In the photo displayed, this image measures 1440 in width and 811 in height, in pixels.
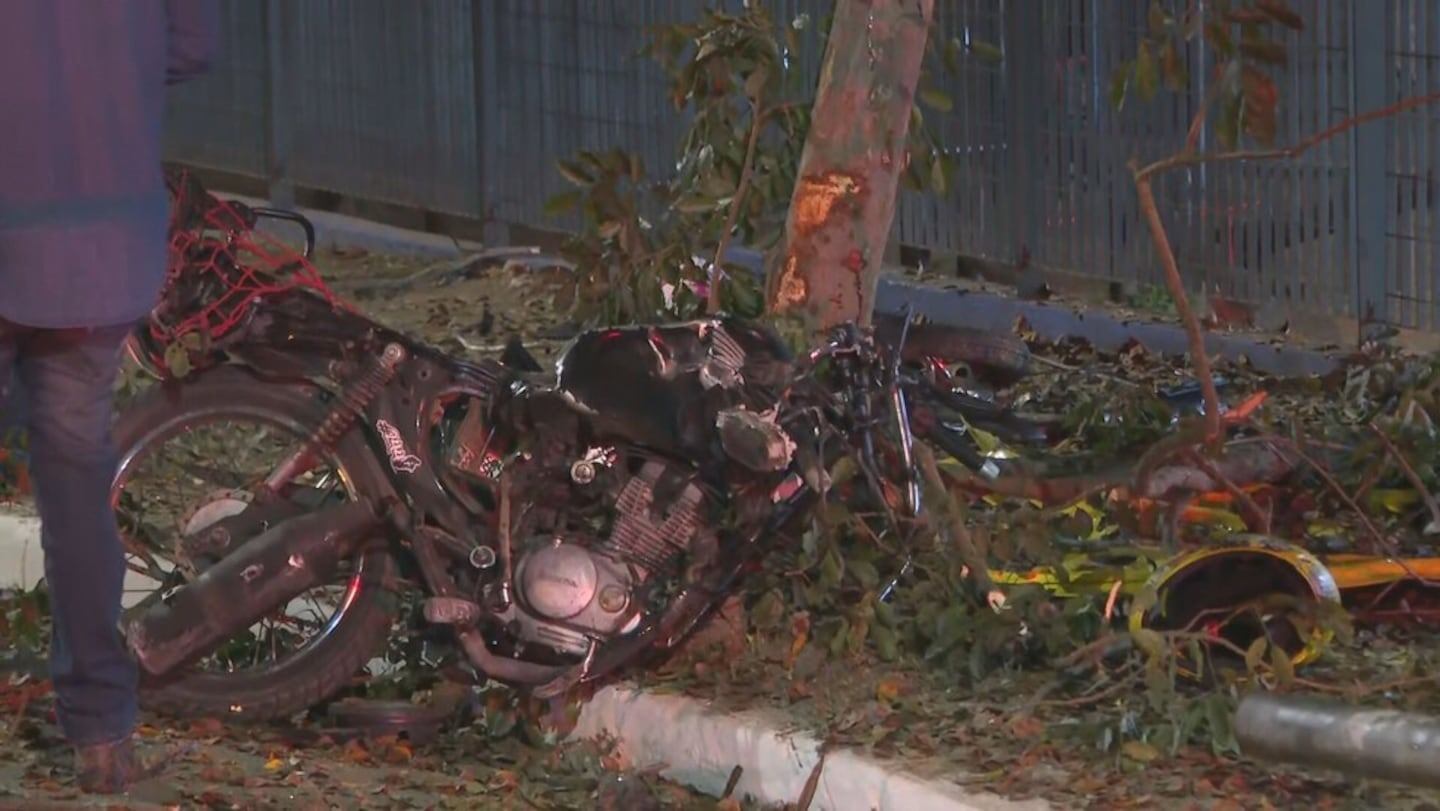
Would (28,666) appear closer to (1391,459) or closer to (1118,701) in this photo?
(1118,701)

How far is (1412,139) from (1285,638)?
3.95 metres

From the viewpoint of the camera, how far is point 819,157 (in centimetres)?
626

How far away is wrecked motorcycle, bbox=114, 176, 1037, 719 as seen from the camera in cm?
536

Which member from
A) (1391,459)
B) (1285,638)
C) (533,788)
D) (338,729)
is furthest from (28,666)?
(1391,459)

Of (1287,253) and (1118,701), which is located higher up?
(1287,253)

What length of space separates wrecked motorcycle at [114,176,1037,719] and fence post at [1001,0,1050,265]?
473 centimetres

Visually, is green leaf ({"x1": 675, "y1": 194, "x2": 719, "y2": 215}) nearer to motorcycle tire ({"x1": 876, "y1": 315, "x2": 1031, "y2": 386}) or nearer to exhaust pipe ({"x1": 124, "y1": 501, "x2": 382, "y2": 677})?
motorcycle tire ({"x1": 876, "y1": 315, "x2": 1031, "y2": 386})

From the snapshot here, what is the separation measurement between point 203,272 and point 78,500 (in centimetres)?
80

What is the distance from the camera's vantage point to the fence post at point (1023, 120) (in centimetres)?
1019

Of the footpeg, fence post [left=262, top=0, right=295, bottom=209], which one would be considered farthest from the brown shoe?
fence post [left=262, top=0, right=295, bottom=209]

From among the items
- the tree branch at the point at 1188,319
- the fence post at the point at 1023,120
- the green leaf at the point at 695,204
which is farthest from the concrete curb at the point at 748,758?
the fence post at the point at 1023,120

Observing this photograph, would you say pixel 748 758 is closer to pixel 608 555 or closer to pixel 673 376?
pixel 608 555

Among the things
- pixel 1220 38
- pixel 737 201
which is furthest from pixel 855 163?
pixel 1220 38

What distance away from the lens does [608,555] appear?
5457 millimetres
